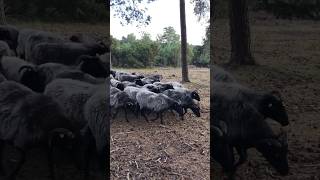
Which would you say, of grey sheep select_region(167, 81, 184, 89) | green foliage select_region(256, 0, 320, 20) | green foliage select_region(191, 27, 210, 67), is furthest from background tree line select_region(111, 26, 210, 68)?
green foliage select_region(256, 0, 320, 20)

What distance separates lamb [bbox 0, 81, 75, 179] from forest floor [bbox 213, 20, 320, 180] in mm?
1894

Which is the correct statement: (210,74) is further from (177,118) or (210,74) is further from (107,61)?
(107,61)

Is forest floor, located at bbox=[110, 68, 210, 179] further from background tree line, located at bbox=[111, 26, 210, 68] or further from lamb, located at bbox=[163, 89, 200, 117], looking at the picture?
background tree line, located at bbox=[111, 26, 210, 68]

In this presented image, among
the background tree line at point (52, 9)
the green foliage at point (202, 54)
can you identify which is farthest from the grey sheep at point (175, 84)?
the background tree line at point (52, 9)

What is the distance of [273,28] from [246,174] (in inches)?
66.8

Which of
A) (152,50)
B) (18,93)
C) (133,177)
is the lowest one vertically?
(133,177)

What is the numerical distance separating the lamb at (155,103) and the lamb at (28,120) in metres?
0.93

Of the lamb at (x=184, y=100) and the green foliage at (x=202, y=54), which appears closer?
the green foliage at (x=202, y=54)

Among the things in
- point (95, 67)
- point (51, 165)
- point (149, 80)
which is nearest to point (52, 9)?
point (95, 67)

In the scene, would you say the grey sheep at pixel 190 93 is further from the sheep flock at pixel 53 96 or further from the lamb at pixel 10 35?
the lamb at pixel 10 35

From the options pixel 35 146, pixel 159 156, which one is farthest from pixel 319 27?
pixel 35 146

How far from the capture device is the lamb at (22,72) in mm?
6391

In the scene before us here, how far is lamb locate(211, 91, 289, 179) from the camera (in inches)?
244

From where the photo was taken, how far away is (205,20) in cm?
635
